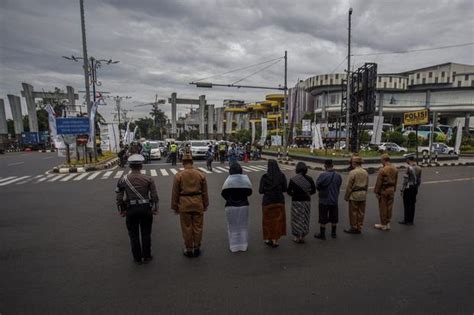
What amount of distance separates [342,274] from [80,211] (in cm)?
713

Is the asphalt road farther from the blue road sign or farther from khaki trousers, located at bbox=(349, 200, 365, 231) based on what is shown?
the blue road sign

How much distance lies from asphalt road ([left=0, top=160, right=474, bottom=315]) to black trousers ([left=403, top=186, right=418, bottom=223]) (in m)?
0.27

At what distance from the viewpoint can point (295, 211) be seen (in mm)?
5336

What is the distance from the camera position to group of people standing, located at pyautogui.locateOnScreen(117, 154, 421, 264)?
4.40 m

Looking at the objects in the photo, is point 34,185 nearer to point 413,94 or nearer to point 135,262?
point 135,262

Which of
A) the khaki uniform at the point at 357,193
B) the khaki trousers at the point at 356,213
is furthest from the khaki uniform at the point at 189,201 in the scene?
the khaki trousers at the point at 356,213

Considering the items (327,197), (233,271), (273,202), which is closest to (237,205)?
(273,202)

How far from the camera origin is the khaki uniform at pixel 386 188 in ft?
20.1

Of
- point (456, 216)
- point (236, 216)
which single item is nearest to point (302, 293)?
point (236, 216)

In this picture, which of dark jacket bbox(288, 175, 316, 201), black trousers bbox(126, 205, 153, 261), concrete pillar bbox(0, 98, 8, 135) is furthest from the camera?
concrete pillar bbox(0, 98, 8, 135)

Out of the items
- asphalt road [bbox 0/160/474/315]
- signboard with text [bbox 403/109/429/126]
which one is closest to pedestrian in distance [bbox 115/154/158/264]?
asphalt road [bbox 0/160/474/315]

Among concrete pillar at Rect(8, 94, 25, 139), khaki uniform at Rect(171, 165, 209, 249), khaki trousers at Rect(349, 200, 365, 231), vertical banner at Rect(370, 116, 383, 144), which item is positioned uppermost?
concrete pillar at Rect(8, 94, 25, 139)

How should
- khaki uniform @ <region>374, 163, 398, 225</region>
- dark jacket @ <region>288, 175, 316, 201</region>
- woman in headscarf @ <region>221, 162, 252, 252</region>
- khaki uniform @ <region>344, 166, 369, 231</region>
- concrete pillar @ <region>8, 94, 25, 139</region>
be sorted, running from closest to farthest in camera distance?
woman in headscarf @ <region>221, 162, 252, 252</region>, dark jacket @ <region>288, 175, 316, 201</region>, khaki uniform @ <region>344, 166, 369, 231</region>, khaki uniform @ <region>374, 163, 398, 225</region>, concrete pillar @ <region>8, 94, 25, 139</region>

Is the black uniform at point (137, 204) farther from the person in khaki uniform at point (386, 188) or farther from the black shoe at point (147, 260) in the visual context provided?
the person in khaki uniform at point (386, 188)
